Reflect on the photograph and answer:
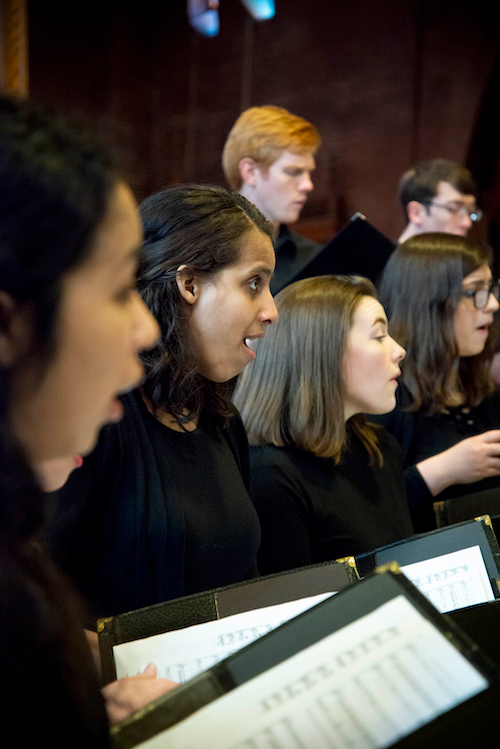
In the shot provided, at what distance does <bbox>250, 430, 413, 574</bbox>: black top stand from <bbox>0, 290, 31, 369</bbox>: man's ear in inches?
42.3

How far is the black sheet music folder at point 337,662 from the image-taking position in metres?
0.71

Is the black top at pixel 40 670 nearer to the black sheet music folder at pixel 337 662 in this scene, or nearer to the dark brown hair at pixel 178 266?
the black sheet music folder at pixel 337 662

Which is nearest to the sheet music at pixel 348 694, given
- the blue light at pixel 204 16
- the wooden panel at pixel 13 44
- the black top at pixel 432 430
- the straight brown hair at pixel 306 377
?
the straight brown hair at pixel 306 377

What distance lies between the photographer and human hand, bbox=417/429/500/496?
211 centimetres

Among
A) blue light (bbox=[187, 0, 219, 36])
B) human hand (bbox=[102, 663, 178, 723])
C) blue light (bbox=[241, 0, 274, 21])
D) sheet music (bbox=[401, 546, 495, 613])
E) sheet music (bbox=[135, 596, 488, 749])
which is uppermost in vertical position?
blue light (bbox=[241, 0, 274, 21])

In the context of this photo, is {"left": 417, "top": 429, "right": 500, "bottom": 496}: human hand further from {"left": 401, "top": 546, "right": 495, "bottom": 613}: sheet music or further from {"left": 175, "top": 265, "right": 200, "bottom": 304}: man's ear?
{"left": 175, "top": 265, "right": 200, "bottom": 304}: man's ear

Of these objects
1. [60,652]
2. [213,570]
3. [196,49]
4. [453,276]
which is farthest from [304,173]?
[196,49]

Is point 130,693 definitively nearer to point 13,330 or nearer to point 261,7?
point 13,330

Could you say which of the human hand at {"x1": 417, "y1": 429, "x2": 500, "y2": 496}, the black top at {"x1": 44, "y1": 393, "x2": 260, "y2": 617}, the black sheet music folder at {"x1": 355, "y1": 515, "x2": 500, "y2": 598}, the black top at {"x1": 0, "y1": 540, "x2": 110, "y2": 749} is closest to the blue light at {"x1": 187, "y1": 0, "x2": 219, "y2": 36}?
the human hand at {"x1": 417, "y1": 429, "x2": 500, "y2": 496}

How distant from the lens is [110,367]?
2.24 feet

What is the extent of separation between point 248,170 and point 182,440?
1.85m

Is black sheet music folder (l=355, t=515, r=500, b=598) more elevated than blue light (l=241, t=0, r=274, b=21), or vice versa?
blue light (l=241, t=0, r=274, b=21)

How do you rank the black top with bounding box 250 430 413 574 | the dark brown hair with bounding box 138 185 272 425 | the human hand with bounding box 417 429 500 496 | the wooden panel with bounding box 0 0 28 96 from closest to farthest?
the dark brown hair with bounding box 138 185 272 425, the black top with bounding box 250 430 413 574, the human hand with bounding box 417 429 500 496, the wooden panel with bounding box 0 0 28 96

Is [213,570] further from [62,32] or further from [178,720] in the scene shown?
[62,32]
